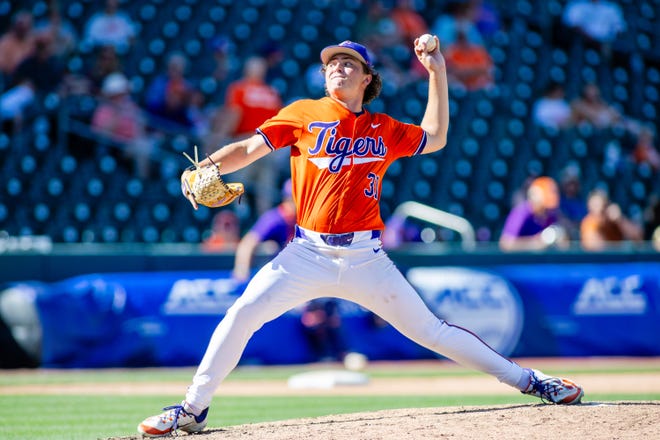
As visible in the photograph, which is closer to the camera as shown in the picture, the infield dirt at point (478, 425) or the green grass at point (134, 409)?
the infield dirt at point (478, 425)

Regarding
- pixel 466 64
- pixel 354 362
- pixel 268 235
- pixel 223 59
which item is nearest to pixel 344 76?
pixel 268 235

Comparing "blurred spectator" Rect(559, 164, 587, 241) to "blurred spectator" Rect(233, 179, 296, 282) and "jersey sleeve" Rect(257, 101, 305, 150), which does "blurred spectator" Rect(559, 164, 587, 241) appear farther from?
"jersey sleeve" Rect(257, 101, 305, 150)

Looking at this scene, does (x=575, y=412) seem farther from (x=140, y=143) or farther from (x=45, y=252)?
(x=140, y=143)

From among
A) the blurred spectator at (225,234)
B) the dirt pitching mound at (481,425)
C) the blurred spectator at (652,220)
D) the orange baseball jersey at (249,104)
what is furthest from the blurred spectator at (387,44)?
the dirt pitching mound at (481,425)

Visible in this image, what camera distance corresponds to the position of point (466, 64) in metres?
14.6

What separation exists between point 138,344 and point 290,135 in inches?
217

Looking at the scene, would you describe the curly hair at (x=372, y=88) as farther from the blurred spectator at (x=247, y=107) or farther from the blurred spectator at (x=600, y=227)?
the blurred spectator at (x=247, y=107)

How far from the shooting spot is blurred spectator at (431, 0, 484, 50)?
1446 centimetres

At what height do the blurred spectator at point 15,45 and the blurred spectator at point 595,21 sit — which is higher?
the blurred spectator at point 595,21

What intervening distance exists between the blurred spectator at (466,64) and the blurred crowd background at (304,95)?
1.0 inches

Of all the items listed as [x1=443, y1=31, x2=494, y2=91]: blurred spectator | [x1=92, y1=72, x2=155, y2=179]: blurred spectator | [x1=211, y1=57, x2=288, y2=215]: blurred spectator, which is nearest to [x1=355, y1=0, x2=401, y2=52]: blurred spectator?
[x1=443, y1=31, x2=494, y2=91]: blurred spectator

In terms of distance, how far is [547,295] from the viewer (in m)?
10.2

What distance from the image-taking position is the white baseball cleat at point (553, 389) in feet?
16.1

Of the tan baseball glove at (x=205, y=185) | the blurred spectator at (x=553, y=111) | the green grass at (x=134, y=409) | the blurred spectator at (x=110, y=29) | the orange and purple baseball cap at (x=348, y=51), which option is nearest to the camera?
the tan baseball glove at (x=205, y=185)
